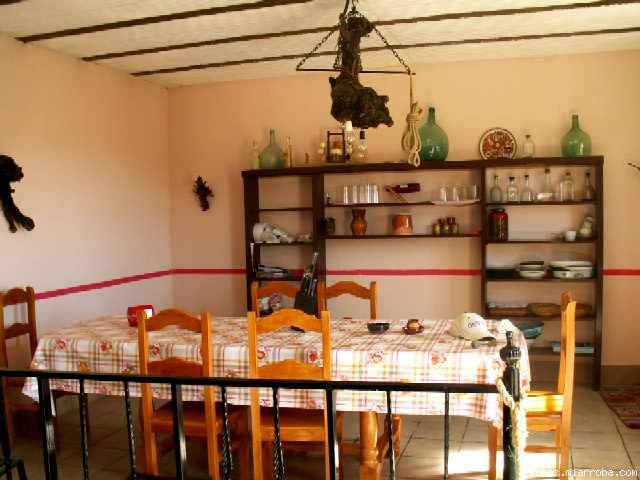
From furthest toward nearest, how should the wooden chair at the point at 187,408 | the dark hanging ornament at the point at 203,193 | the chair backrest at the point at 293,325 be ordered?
the dark hanging ornament at the point at 203,193
the wooden chair at the point at 187,408
the chair backrest at the point at 293,325

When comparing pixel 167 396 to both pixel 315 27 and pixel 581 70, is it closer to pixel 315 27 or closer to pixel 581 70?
pixel 315 27

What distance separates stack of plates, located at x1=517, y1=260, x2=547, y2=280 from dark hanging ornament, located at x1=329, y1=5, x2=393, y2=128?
93.2 inches

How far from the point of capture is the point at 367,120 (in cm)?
353

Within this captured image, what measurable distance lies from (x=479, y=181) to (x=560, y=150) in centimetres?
74

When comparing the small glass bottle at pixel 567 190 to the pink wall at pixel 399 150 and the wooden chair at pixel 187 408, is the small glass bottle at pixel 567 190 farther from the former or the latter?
the wooden chair at pixel 187 408

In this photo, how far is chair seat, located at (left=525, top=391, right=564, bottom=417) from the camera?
320cm

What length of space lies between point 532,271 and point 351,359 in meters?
2.78

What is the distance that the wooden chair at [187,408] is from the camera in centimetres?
311

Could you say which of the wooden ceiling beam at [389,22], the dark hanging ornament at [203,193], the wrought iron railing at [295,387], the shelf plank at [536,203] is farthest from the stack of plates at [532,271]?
the wrought iron railing at [295,387]

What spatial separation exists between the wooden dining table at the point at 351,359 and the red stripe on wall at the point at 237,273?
4.28 ft

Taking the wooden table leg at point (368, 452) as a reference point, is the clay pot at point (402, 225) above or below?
above

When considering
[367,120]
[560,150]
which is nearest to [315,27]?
[367,120]

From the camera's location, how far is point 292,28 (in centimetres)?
458

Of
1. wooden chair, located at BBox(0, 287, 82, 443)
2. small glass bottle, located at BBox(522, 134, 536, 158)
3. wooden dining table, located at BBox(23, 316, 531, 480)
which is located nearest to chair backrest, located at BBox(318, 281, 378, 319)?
wooden dining table, located at BBox(23, 316, 531, 480)
